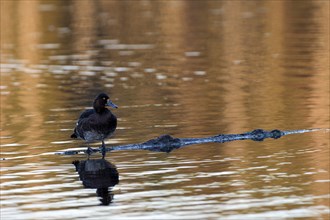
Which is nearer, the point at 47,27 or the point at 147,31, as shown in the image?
the point at 147,31

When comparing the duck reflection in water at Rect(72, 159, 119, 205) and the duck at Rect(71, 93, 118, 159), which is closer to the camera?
the duck reflection in water at Rect(72, 159, 119, 205)

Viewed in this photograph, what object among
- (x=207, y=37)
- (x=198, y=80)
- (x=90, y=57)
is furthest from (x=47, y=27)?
(x=198, y=80)

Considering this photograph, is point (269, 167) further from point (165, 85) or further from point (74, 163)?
point (165, 85)

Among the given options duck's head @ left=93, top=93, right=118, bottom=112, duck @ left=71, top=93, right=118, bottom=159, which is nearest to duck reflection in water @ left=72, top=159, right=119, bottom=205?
duck @ left=71, top=93, right=118, bottom=159

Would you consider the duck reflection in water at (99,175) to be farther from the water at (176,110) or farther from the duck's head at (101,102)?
the duck's head at (101,102)

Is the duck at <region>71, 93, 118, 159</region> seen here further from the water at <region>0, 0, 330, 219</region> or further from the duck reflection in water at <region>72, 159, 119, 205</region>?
the duck reflection in water at <region>72, 159, 119, 205</region>

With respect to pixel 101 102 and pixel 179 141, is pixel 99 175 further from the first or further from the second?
pixel 179 141

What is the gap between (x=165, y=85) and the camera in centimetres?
2781

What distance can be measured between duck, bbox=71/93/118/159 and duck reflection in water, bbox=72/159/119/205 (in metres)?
0.75

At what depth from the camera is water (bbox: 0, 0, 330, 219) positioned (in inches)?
558

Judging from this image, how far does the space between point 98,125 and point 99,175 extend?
1976 mm

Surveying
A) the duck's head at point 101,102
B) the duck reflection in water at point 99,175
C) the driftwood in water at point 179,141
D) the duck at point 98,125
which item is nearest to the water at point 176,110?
the duck reflection in water at point 99,175

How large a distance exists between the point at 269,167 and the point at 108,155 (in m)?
3.08

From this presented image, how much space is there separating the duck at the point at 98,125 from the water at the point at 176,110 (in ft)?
1.79
